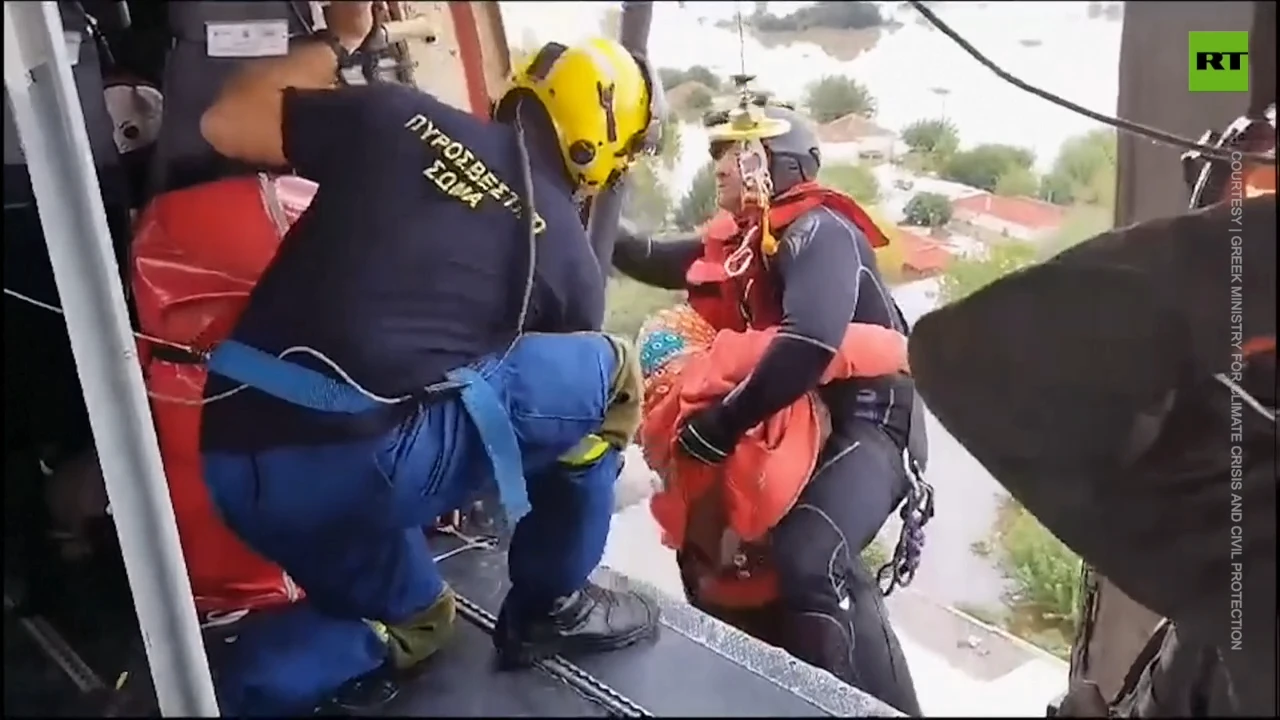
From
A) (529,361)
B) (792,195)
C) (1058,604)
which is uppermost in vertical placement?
(792,195)

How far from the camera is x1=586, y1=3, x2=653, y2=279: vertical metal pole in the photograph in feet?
3.31

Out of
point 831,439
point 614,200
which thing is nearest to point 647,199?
point 614,200

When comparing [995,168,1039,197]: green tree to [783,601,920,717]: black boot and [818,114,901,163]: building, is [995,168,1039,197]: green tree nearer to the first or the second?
[818,114,901,163]: building

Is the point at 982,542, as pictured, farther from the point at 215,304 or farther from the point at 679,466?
the point at 215,304

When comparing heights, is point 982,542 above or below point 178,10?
below

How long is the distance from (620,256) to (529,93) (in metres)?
0.15

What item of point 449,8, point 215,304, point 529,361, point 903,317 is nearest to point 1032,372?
point 903,317

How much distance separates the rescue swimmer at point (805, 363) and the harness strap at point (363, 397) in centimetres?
14

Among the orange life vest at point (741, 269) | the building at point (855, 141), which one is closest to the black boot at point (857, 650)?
the orange life vest at point (741, 269)

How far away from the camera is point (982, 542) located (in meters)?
0.99

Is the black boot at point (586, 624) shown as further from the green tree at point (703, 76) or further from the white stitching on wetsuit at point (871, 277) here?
the green tree at point (703, 76)

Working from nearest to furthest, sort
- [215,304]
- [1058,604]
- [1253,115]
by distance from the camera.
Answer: [1253,115]
[1058,604]
[215,304]

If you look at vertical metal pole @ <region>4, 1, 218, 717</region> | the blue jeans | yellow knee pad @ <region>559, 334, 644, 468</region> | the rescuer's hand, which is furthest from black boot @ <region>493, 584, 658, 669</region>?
the rescuer's hand

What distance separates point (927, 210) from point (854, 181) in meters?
0.06
